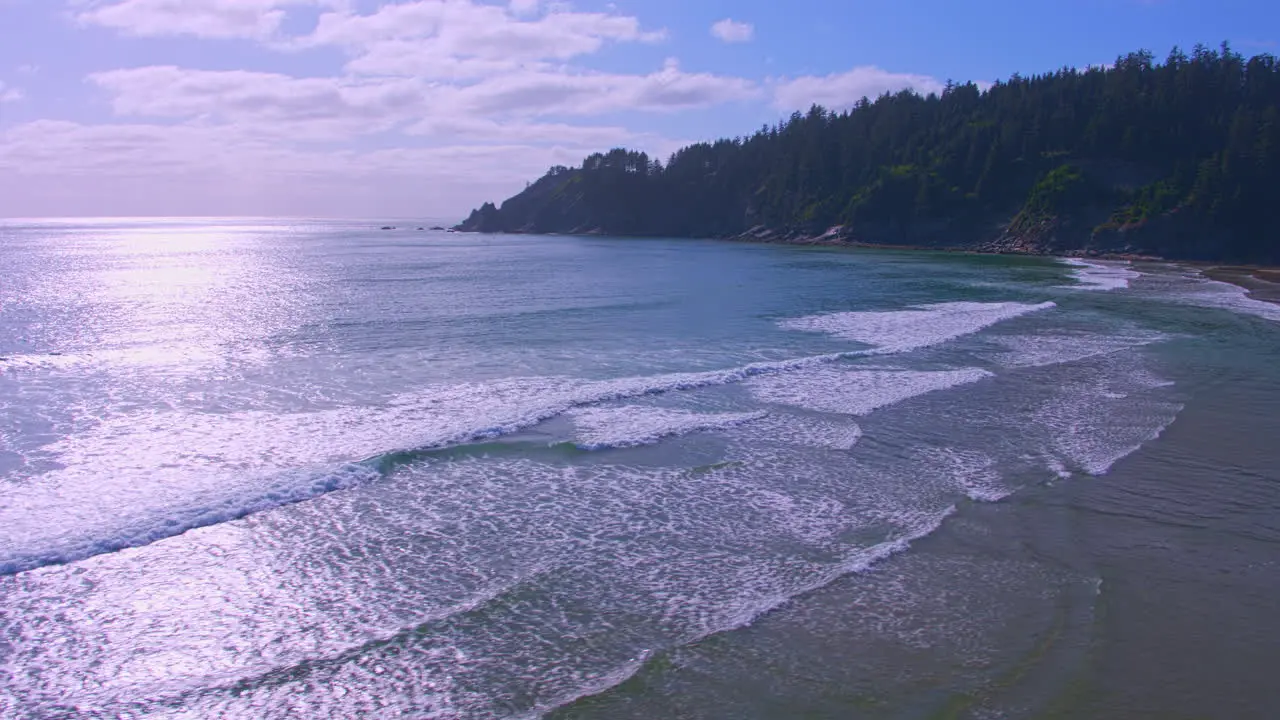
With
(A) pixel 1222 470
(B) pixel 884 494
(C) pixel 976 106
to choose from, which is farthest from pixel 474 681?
(C) pixel 976 106

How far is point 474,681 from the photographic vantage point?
6777 millimetres

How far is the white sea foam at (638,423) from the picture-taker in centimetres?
1398

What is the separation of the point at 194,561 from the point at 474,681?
428cm

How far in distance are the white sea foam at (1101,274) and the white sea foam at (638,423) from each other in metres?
38.3

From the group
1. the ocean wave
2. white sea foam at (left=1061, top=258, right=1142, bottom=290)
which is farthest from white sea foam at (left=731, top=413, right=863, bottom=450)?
white sea foam at (left=1061, top=258, right=1142, bottom=290)

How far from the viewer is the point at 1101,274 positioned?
191 feet

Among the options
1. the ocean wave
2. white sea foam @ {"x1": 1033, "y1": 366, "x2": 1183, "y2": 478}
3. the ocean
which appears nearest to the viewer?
the ocean

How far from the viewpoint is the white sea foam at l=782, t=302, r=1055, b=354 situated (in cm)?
2584

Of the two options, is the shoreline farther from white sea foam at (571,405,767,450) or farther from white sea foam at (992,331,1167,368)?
white sea foam at (571,405,767,450)

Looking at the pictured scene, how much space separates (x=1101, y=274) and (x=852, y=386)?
4907cm

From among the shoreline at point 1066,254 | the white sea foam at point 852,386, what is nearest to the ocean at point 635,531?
the white sea foam at point 852,386

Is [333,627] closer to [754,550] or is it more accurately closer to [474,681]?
[474,681]

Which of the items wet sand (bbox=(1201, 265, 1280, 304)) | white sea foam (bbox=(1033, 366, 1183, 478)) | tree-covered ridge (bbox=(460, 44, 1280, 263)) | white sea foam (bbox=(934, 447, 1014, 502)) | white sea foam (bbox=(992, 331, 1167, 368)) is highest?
tree-covered ridge (bbox=(460, 44, 1280, 263))

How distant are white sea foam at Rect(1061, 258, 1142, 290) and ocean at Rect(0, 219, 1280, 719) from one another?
26.7 metres
